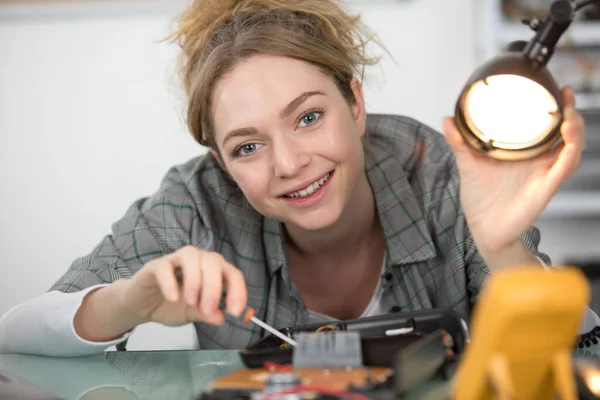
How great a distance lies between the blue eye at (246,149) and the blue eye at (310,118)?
0.28 ft

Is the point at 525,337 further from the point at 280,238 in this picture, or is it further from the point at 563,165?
the point at 280,238

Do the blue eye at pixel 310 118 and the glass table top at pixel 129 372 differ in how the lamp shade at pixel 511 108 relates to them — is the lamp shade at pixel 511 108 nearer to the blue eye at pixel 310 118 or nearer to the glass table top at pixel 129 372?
the glass table top at pixel 129 372

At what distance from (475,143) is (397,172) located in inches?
24.1

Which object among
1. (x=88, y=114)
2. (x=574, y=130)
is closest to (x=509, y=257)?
(x=574, y=130)

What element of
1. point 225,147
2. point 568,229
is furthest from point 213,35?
point 568,229

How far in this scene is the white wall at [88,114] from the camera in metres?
2.78

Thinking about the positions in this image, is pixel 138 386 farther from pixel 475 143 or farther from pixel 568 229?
pixel 568 229

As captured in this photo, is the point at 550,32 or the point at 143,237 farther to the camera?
the point at 143,237

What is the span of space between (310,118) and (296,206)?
0.49 ft

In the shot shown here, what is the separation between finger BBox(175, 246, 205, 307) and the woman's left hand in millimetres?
341

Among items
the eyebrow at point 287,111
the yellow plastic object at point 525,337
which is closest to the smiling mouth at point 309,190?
the eyebrow at point 287,111

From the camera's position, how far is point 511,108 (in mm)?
825

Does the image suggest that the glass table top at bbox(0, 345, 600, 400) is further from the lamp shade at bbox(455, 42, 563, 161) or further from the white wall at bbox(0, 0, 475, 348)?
the white wall at bbox(0, 0, 475, 348)

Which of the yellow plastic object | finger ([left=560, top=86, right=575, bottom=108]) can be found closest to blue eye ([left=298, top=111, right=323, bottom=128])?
finger ([left=560, top=86, right=575, bottom=108])
